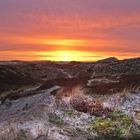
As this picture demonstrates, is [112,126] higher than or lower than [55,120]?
lower

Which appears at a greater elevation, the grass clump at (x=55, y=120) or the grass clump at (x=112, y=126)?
the grass clump at (x=55, y=120)

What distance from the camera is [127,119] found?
17.7m

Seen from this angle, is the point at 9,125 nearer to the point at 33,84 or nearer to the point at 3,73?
the point at 33,84

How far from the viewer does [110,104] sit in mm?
19594

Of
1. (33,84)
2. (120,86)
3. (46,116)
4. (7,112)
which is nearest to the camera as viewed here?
(46,116)

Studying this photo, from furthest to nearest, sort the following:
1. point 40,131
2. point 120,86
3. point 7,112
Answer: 1. point 120,86
2. point 7,112
3. point 40,131

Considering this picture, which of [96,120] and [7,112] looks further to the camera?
[7,112]

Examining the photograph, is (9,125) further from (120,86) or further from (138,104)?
(120,86)

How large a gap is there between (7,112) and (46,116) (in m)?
2.74

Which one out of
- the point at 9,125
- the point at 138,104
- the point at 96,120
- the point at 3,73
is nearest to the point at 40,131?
the point at 9,125

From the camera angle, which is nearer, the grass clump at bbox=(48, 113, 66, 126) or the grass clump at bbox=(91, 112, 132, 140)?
the grass clump at bbox=(91, 112, 132, 140)

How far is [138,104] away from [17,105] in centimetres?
550

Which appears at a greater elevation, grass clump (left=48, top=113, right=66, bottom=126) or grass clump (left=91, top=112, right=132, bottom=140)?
grass clump (left=48, top=113, right=66, bottom=126)

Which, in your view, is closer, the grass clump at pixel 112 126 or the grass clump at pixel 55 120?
the grass clump at pixel 112 126
